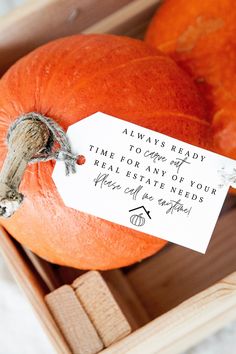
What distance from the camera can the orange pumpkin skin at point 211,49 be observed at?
58 cm

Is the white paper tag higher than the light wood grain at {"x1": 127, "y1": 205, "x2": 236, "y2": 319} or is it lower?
higher

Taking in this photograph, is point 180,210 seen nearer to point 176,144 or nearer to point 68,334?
point 176,144

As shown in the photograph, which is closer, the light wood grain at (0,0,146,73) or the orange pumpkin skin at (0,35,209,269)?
the orange pumpkin skin at (0,35,209,269)

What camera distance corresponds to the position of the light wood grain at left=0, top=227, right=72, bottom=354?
1.78 ft

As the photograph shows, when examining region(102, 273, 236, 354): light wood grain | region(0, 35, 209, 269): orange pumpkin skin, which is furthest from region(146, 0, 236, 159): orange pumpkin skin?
region(102, 273, 236, 354): light wood grain

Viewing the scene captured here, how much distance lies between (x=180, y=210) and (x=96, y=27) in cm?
35

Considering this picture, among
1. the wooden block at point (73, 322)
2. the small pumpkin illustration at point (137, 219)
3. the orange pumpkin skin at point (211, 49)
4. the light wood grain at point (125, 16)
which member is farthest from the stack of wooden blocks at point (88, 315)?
the light wood grain at point (125, 16)

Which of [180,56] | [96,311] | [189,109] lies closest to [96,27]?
[180,56]

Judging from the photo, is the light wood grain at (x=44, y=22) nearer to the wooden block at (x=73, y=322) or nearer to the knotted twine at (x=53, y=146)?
the knotted twine at (x=53, y=146)

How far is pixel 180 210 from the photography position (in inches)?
19.2

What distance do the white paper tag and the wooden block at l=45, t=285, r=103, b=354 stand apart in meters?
0.13

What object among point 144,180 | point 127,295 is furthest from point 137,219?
point 127,295

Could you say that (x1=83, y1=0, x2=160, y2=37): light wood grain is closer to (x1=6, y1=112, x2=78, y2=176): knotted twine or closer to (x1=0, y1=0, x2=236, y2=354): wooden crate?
(x1=0, y1=0, x2=236, y2=354): wooden crate

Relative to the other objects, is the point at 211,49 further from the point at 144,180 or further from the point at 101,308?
the point at 101,308
